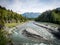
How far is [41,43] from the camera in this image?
31.0 meters

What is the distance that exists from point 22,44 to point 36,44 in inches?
126

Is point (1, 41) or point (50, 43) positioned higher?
point (1, 41)

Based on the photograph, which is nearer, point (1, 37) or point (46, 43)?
point (1, 37)

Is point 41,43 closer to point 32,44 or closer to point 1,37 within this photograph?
point 32,44

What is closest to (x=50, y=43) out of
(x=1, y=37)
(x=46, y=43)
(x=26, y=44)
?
(x=46, y=43)

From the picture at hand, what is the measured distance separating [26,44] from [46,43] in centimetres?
487

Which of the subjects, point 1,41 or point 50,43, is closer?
point 1,41

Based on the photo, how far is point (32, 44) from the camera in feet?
98.0

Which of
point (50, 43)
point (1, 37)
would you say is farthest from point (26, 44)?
point (1, 37)

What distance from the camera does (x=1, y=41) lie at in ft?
65.2

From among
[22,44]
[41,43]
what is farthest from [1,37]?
[41,43]

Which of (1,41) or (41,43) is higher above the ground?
(1,41)

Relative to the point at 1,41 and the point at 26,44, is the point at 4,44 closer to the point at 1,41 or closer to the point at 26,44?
the point at 1,41

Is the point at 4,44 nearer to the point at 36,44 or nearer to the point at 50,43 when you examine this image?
the point at 36,44
